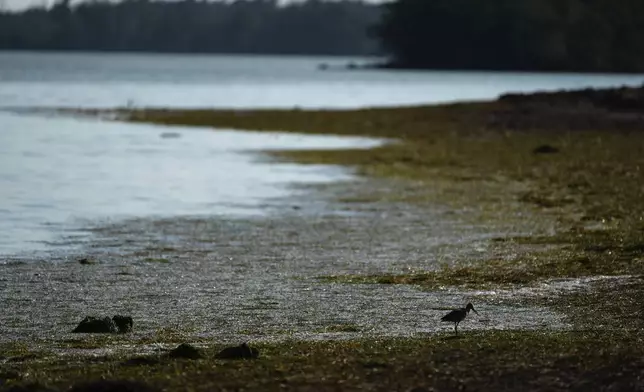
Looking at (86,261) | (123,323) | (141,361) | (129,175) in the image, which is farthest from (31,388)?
(129,175)

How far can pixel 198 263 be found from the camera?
16.2m

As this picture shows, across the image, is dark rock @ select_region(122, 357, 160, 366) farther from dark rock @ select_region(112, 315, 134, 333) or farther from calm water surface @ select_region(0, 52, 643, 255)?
calm water surface @ select_region(0, 52, 643, 255)

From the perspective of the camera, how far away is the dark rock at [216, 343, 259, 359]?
30.7 feet

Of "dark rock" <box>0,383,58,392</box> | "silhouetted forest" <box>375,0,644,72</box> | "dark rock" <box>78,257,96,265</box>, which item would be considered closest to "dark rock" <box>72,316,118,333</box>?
"dark rock" <box>0,383,58,392</box>

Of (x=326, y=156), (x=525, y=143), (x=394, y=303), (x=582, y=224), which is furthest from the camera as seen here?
(x=525, y=143)

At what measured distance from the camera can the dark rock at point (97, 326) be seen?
1123cm

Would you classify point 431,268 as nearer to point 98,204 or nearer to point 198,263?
point 198,263

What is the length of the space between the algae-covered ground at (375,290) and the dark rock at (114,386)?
10.2 inches

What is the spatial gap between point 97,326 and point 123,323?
214 mm

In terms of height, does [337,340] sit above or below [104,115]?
above

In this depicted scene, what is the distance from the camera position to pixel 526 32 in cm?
13025

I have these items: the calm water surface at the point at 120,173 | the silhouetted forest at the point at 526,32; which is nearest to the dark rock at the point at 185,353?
the calm water surface at the point at 120,173

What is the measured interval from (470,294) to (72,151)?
2347 centimetres

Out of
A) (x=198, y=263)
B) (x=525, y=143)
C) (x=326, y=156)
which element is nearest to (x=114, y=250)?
(x=198, y=263)
